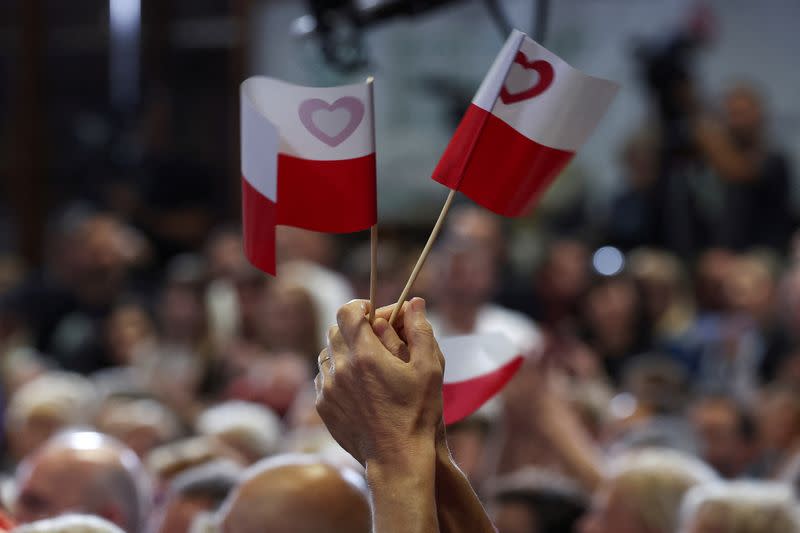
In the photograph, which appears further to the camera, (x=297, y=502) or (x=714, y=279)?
(x=714, y=279)

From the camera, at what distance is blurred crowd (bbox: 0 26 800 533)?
2.29 metres

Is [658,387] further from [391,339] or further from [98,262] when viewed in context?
[98,262]

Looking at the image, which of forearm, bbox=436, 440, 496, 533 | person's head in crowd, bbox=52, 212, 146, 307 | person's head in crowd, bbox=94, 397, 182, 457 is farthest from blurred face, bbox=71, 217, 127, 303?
forearm, bbox=436, 440, 496, 533

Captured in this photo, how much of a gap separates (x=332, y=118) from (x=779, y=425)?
6.46ft

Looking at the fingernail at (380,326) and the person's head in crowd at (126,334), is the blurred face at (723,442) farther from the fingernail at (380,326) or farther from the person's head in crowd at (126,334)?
the person's head in crowd at (126,334)

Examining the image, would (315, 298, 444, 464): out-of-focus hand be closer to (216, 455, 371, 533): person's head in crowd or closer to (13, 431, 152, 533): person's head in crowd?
(216, 455, 371, 533): person's head in crowd

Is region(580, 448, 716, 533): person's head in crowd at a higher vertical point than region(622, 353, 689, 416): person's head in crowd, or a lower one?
higher

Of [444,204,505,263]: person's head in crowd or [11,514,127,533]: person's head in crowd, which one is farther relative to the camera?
[444,204,505,263]: person's head in crowd

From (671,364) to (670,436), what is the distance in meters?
0.63

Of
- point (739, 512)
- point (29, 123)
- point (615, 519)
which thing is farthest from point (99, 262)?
point (739, 512)

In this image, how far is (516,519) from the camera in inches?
101

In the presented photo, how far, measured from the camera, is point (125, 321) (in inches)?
193

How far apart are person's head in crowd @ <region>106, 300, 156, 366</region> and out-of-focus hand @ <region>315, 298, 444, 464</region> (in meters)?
3.58

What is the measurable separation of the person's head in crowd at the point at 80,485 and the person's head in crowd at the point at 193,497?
10cm
